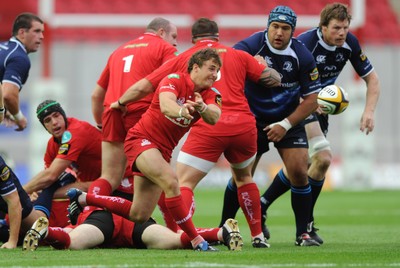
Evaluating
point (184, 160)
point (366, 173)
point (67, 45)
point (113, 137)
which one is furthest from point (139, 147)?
point (67, 45)

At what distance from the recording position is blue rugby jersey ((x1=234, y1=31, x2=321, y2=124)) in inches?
353

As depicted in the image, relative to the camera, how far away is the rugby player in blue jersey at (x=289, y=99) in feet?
29.0

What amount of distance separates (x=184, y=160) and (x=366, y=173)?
14.2 metres

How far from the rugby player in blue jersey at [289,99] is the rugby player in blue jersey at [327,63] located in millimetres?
435

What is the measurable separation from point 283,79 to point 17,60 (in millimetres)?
3017

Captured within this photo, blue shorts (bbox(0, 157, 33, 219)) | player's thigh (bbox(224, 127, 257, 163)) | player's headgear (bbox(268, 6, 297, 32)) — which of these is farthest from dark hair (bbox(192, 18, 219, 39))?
blue shorts (bbox(0, 157, 33, 219))

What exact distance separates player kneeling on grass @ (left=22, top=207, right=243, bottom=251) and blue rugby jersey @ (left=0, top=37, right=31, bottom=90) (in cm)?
209

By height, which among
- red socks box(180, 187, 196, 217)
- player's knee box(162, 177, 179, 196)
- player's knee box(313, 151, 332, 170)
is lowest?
red socks box(180, 187, 196, 217)

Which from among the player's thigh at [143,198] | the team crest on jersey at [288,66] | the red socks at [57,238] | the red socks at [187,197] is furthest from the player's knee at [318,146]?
the red socks at [57,238]

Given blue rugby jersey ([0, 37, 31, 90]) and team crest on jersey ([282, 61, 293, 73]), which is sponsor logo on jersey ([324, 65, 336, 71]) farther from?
blue rugby jersey ([0, 37, 31, 90])

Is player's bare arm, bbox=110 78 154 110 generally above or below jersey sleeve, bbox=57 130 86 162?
above

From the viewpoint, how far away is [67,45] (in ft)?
81.5

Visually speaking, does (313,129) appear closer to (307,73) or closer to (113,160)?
(307,73)

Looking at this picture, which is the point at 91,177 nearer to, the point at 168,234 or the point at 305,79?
the point at 168,234
